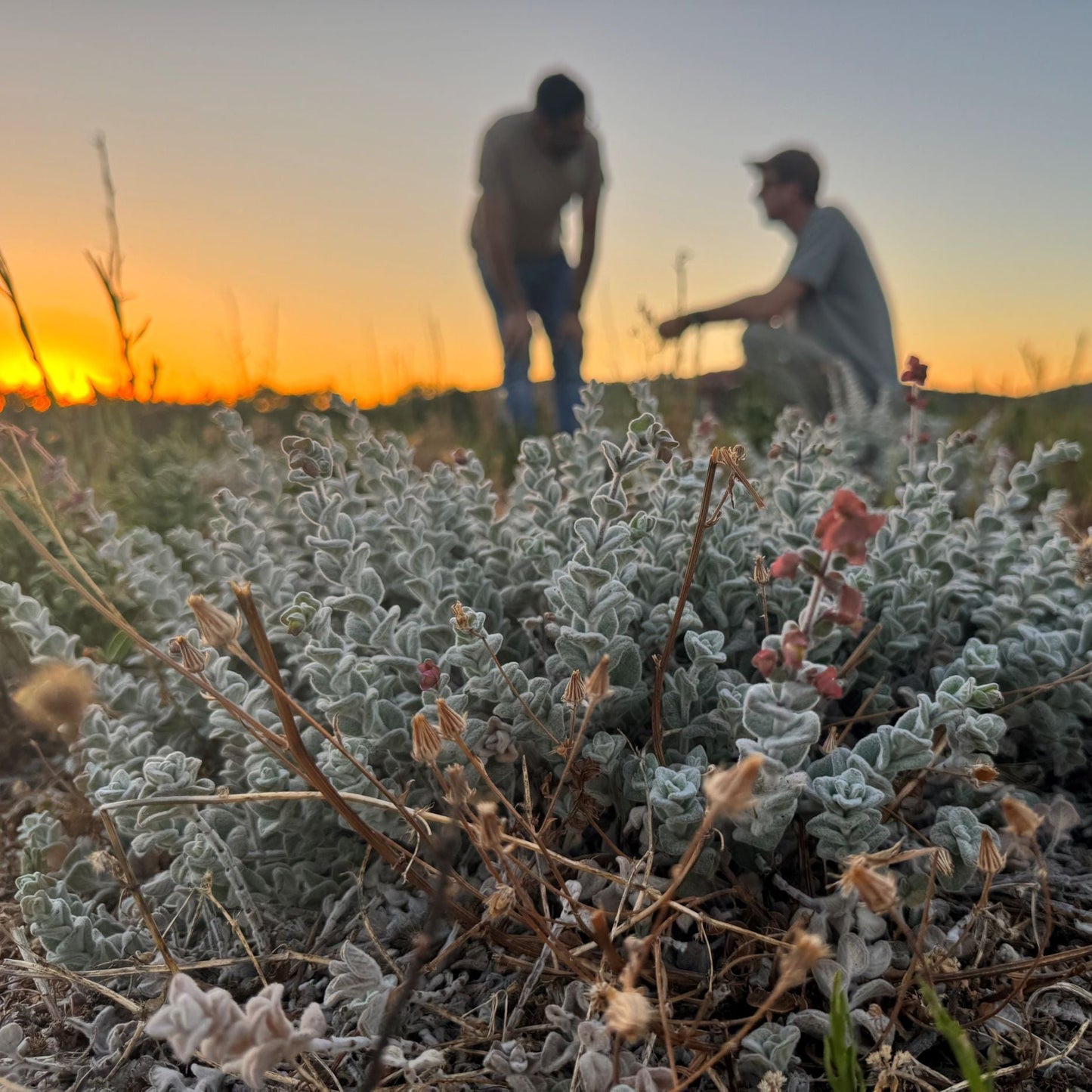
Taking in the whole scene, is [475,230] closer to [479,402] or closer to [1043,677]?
[479,402]

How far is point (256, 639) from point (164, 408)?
24.5 feet

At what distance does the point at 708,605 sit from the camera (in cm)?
187

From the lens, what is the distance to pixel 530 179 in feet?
26.2

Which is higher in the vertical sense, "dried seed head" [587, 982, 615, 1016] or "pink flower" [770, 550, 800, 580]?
"pink flower" [770, 550, 800, 580]

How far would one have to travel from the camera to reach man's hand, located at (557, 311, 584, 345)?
27.0 feet

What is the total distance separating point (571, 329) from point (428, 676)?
706 centimetres

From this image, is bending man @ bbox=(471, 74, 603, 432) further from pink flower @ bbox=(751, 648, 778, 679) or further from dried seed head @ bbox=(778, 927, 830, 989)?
dried seed head @ bbox=(778, 927, 830, 989)

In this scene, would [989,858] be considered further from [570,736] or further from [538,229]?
[538,229]

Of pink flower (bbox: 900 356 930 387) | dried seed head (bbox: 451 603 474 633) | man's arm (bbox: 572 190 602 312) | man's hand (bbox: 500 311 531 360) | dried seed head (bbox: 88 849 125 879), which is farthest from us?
man's arm (bbox: 572 190 602 312)

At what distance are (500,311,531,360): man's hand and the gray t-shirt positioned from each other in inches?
92.9

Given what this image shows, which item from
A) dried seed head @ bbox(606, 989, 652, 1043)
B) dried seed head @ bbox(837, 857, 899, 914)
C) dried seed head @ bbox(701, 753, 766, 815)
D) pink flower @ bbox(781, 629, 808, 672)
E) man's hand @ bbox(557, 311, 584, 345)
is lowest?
dried seed head @ bbox(606, 989, 652, 1043)

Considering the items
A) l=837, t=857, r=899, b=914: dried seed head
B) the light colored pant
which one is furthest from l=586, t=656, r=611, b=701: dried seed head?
the light colored pant

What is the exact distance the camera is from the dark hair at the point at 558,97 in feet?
24.7

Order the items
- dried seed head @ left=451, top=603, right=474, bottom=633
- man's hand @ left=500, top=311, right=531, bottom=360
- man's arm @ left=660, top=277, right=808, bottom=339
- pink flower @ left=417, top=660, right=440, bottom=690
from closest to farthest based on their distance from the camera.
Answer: dried seed head @ left=451, top=603, right=474, bottom=633 < pink flower @ left=417, top=660, right=440, bottom=690 < man's hand @ left=500, top=311, right=531, bottom=360 < man's arm @ left=660, top=277, right=808, bottom=339
